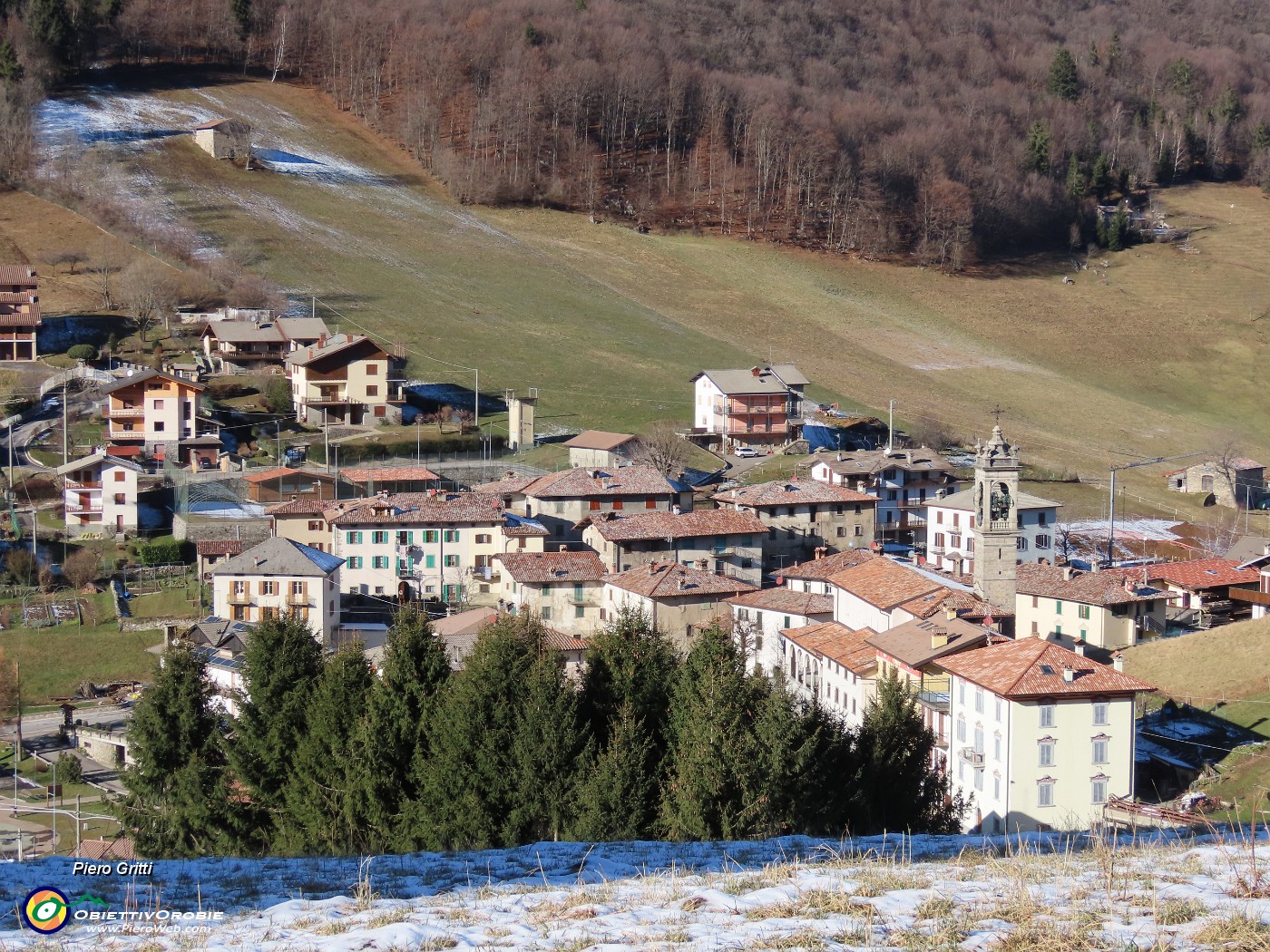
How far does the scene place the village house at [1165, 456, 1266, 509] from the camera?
62.3 m

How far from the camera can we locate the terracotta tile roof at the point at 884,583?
1391 inches

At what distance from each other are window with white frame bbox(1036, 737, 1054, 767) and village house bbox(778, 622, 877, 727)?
462cm

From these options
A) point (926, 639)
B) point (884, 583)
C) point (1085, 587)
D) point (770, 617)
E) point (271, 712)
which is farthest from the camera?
point (770, 617)

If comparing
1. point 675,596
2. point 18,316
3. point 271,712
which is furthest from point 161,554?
point 271,712

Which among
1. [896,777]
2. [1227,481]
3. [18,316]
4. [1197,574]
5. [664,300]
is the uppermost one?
[18,316]

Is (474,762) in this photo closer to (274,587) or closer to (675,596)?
(675,596)

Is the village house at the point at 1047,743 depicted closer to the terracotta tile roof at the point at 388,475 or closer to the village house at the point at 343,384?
the terracotta tile roof at the point at 388,475

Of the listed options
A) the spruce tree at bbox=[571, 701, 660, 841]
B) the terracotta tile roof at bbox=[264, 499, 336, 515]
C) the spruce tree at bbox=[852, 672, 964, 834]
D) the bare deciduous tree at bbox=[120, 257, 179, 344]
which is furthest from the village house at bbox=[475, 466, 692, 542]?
the spruce tree at bbox=[571, 701, 660, 841]

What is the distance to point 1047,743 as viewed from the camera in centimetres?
2608

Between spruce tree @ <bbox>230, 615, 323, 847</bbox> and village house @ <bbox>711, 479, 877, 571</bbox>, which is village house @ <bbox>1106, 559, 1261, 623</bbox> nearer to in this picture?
village house @ <bbox>711, 479, 877, 571</bbox>

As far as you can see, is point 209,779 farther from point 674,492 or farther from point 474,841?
point 674,492

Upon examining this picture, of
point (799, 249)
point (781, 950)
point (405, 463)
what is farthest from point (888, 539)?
point (799, 249)

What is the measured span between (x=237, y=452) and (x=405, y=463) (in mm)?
6273

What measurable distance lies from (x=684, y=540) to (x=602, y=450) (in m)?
11.1
